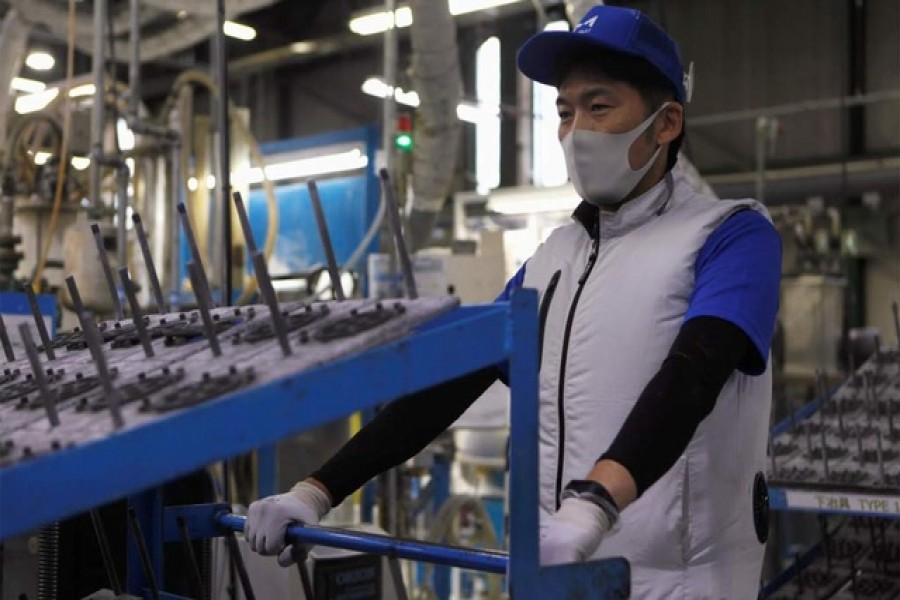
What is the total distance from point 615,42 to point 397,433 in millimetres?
604

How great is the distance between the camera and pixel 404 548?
55.8 inches

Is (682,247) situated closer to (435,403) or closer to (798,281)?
(435,403)

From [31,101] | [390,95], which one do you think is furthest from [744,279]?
[31,101]

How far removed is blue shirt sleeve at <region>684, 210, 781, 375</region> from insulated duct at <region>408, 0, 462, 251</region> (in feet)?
8.63

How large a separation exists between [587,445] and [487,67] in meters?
9.30

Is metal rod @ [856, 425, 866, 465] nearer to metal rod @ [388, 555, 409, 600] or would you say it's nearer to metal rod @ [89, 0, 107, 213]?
metal rod @ [388, 555, 409, 600]

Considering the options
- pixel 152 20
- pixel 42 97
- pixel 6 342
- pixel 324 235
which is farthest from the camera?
pixel 42 97

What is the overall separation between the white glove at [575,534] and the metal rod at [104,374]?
43 cm

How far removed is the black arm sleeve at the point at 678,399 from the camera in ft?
3.63

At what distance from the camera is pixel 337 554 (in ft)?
7.77

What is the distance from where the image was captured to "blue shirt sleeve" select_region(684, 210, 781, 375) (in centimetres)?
122

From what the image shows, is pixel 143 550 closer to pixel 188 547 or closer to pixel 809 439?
pixel 188 547

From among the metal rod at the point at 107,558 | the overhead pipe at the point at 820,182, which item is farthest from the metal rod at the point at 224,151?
the overhead pipe at the point at 820,182

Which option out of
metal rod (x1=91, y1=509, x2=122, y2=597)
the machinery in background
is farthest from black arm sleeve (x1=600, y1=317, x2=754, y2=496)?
the machinery in background
